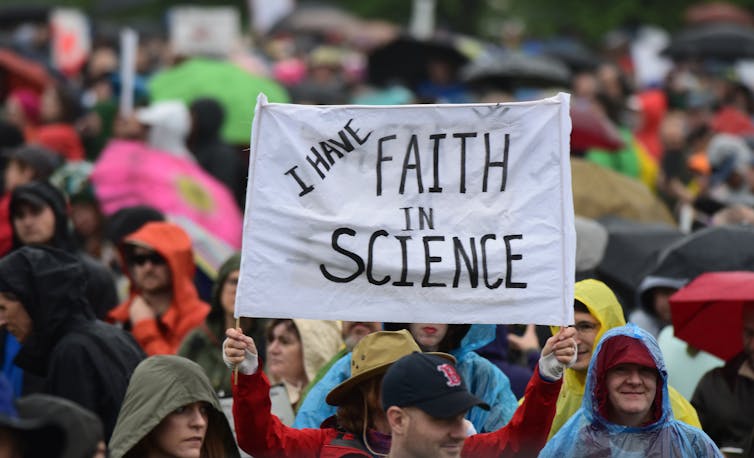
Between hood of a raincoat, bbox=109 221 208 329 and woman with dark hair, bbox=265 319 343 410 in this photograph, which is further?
hood of a raincoat, bbox=109 221 208 329

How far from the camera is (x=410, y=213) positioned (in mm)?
7008

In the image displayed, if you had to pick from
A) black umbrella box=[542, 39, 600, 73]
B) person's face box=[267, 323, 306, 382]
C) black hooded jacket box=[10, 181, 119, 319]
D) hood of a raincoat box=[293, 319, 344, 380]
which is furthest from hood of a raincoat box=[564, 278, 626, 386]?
black umbrella box=[542, 39, 600, 73]

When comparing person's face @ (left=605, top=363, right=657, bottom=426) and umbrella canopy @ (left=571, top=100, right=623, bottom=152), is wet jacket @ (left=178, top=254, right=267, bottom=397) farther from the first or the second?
umbrella canopy @ (left=571, top=100, right=623, bottom=152)

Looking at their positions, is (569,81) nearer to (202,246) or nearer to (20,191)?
(202,246)

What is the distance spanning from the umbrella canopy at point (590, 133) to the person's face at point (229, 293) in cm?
613

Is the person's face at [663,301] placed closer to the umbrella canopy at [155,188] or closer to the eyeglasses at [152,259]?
the eyeglasses at [152,259]

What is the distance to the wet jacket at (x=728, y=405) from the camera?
7906mm

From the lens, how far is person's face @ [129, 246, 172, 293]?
9695 millimetres

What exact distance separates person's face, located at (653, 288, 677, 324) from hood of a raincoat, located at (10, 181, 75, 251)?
324 cm

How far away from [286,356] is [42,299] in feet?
4.98

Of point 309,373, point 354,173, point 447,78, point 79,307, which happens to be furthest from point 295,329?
point 447,78

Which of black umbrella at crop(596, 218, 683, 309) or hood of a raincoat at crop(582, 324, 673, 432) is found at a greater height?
black umbrella at crop(596, 218, 683, 309)

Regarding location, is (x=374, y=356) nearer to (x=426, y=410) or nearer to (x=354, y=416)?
(x=354, y=416)

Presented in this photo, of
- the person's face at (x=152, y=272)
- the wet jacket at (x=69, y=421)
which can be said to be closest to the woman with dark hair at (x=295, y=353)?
the person's face at (x=152, y=272)
